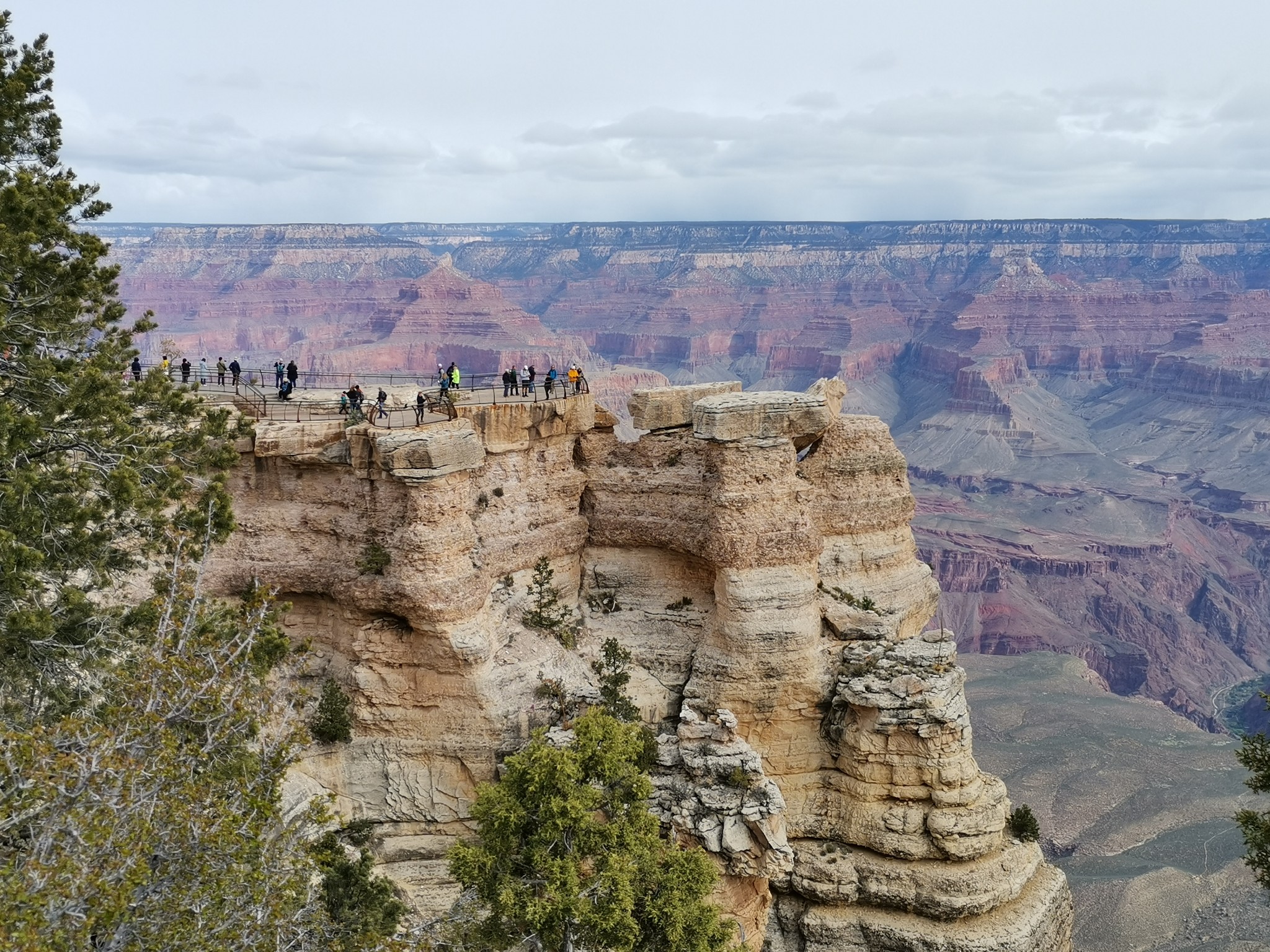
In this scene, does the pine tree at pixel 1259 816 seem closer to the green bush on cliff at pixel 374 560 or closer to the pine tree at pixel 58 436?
the green bush on cliff at pixel 374 560

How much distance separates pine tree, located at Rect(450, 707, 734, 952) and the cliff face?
554 centimetres

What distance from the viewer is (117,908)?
508 inches

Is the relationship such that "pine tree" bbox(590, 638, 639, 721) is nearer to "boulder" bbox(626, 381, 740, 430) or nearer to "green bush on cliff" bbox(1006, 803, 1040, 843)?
"boulder" bbox(626, 381, 740, 430)

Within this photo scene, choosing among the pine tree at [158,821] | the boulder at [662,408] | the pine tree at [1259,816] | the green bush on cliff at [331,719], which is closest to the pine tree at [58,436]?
the pine tree at [158,821]

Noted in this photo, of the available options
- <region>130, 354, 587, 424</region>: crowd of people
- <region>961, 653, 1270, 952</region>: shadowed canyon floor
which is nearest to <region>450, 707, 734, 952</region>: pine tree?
<region>130, 354, 587, 424</region>: crowd of people

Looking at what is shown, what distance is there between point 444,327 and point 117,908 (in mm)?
188343

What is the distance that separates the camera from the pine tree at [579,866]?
21422 mm

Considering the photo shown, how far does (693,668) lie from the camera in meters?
34.1

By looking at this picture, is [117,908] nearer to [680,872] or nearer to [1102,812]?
[680,872]

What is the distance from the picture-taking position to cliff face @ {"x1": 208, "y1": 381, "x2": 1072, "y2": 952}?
30.0 m

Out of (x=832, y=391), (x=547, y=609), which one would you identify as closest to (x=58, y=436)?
(x=547, y=609)

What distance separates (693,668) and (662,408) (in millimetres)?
9298

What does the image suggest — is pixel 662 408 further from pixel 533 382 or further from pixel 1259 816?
pixel 1259 816

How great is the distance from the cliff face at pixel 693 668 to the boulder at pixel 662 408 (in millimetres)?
1052
